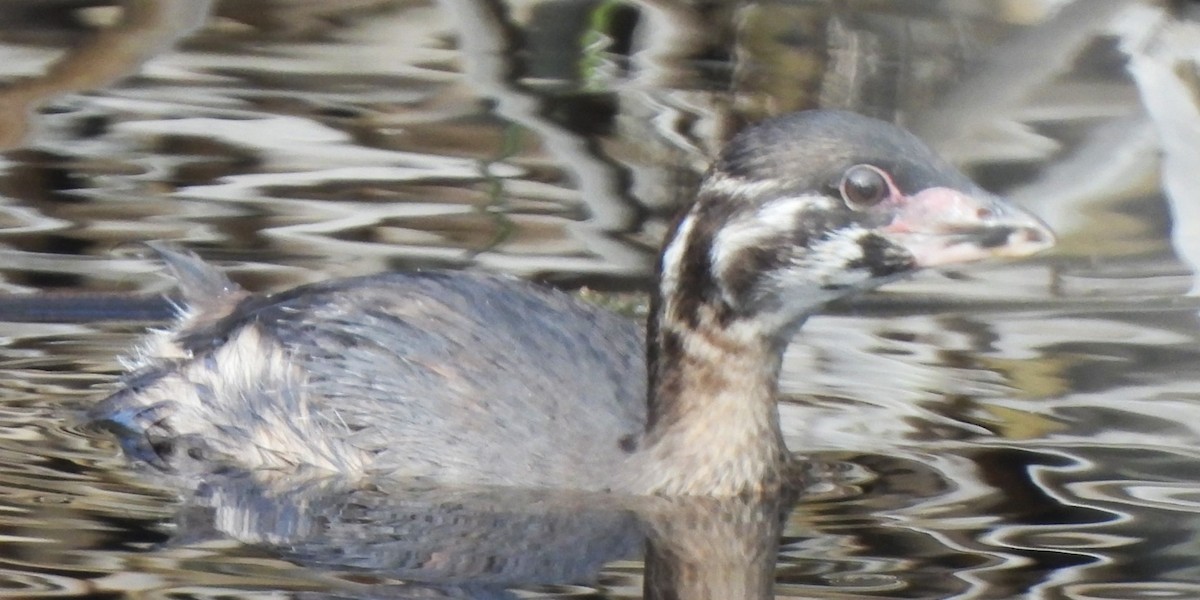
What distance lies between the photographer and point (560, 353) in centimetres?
622

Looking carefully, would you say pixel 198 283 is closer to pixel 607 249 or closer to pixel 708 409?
pixel 708 409

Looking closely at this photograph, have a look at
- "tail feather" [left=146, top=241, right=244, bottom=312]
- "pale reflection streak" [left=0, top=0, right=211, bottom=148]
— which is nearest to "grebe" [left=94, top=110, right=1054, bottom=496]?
"tail feather" [left=146, top=241, right=244, bottom=312]

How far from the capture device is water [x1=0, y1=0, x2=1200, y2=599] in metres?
5.48

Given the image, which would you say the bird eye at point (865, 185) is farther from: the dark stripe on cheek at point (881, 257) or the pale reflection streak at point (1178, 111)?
the pale reflection streak at point (1178, 111)

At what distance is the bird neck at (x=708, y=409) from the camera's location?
6086mm

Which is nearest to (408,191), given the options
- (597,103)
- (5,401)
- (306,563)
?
(597,103)

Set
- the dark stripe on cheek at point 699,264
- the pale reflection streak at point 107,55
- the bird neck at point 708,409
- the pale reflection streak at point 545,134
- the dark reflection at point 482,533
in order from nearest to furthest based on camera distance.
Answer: the dark reflection at point 482,533
the dark stripe on cheek at point 699,264
the bird neck at point 708,409
the pale reflection streak at point 545,134
the pale reflection streak at point 107,55

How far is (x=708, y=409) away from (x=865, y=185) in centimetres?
83

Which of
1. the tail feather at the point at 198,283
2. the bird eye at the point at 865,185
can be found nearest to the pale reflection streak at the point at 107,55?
the tail feather at the point at 198,283

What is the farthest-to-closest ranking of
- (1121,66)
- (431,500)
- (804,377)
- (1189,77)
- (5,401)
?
1. (1121,66)
2. (1189,77)
3. (804,377)
4. (5,401)
5. (431,500)

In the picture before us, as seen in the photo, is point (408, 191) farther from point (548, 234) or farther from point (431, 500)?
point (431, 500)

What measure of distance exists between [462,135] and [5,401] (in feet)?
13.1

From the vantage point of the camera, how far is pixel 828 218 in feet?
18.8

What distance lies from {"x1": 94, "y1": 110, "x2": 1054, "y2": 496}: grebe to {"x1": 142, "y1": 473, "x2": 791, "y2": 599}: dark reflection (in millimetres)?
99
